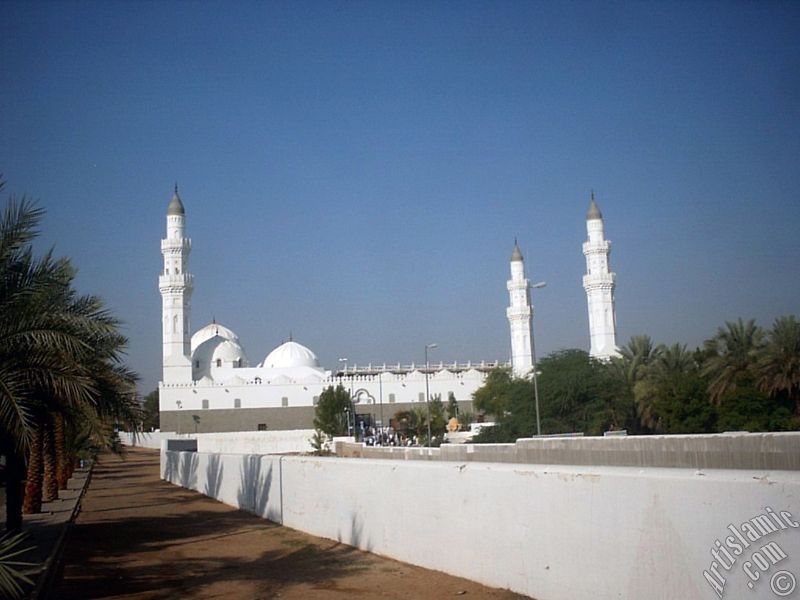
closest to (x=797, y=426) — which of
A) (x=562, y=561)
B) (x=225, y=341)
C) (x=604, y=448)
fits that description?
(x=604, y=448)

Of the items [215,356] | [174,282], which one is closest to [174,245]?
[174,282]

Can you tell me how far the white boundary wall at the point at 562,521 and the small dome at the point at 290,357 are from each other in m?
63.1

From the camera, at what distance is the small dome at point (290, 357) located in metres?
74.8

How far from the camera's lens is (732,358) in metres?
34.2

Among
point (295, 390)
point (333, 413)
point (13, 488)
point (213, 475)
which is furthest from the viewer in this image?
point (295, 390)

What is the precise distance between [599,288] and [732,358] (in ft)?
95.1

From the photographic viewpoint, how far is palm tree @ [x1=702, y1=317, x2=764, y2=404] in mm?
32906

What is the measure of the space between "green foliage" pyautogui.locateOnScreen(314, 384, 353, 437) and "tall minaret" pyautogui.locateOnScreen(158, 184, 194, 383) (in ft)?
48.8

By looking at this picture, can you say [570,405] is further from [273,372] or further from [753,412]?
[273,372]

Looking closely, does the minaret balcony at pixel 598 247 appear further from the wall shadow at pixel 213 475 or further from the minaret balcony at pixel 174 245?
the wall shadow at pixel 213 475

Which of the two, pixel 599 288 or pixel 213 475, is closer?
pixel 213 475

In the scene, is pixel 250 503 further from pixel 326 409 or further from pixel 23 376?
pixel 326 409

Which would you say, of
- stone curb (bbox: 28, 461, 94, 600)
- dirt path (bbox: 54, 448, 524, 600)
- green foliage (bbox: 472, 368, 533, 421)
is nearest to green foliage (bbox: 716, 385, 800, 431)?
dirt path (bbox: 54, 448, 524, 600)

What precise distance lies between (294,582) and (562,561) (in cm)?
367
